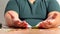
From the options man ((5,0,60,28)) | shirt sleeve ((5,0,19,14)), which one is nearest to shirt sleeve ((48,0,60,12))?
man ((5,0,60,28))

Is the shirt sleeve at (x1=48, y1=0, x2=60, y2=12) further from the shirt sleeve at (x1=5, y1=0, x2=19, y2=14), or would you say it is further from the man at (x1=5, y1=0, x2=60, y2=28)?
the shirt sleeve at (x1=5, y1=0, x2=19, y2=14)

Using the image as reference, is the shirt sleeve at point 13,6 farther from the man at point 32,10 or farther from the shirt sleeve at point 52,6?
the shirt sleeve at point 52,6

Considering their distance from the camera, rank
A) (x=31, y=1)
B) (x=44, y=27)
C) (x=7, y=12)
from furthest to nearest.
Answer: (x=31, y=1)
(x=7, y=12)
(x=44, y=27)

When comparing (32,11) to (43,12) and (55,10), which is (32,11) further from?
(55,10)

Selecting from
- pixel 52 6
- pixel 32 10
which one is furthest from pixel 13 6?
pixel 52 6

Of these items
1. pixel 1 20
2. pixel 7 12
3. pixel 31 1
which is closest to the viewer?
pixel 7 12

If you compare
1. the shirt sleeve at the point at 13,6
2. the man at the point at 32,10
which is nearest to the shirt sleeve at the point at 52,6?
the man at the point at 32,10

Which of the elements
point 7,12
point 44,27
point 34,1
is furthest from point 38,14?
point 44,27

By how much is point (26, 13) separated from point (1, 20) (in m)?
0.70

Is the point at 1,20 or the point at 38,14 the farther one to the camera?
the point at 1,20

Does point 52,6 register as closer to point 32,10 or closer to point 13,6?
point 32,10

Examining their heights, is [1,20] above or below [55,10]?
below

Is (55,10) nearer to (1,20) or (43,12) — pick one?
(43,12)

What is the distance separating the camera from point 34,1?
1.50 metres
